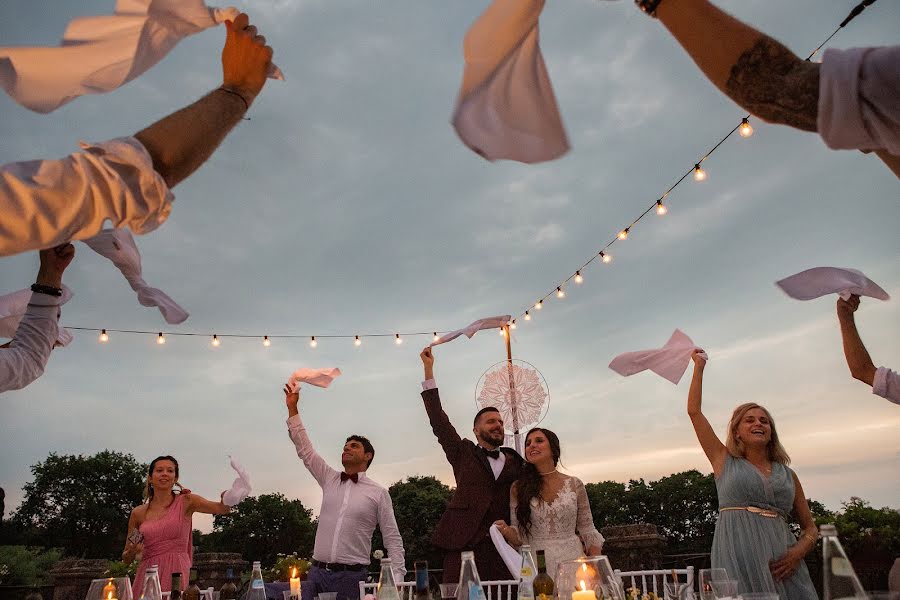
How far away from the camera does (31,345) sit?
1.19 metres

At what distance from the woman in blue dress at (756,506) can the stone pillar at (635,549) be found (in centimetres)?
349

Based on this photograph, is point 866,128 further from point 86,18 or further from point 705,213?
point 705,213

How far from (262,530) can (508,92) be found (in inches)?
854

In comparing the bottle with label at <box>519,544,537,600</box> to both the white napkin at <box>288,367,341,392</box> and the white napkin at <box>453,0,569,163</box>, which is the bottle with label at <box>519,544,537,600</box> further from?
the white napkin at <box>288,367,341,392</box>

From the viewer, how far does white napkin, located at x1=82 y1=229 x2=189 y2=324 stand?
1068 mm

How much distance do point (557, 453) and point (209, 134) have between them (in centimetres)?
362

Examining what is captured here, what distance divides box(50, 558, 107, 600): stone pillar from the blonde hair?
6647 millimetres

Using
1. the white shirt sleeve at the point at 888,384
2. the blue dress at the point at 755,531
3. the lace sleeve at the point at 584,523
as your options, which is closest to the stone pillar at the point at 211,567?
the lace sleeve at the point at 584,523

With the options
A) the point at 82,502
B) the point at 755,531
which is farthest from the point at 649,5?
the point at 82,502

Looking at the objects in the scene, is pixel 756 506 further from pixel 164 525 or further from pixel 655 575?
pixel 164 525

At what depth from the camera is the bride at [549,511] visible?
3486 mm

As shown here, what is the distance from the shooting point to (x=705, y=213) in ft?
23.3

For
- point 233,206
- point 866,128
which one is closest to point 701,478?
point 233,206

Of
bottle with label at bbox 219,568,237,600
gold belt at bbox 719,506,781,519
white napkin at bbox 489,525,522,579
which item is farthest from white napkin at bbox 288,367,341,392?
A: gold belt at bbox 719,506,781,519
